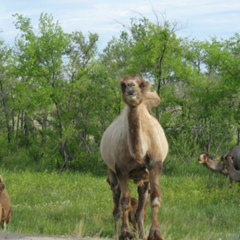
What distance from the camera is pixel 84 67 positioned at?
32.0 metres

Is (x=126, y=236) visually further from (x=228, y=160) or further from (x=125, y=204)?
(x=228, y=160)

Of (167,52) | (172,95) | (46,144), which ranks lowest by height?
(46,144)

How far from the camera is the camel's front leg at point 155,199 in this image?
28.5 feet

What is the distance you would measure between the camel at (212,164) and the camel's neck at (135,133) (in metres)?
13.0

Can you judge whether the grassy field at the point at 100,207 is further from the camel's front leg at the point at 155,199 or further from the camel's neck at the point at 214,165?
the camel's front leg at the point at 155,199

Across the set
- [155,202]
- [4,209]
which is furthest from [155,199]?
[4,209]

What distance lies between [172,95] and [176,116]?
130 cm

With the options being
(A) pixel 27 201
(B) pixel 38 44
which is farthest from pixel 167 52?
(A) pixel 27 201

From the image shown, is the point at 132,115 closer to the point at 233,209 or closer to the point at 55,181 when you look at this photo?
the point at 233,209

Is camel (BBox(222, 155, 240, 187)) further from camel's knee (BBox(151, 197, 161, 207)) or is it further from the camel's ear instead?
the camel's ear

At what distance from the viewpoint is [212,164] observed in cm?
2203

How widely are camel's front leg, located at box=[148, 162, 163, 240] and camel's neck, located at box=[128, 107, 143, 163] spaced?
0.89ft

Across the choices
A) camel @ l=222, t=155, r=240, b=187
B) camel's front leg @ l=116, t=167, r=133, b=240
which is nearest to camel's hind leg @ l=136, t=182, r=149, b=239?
camel's front leg @ l=116, t=167, r=133, b=240

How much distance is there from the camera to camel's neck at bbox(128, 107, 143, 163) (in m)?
8.72
